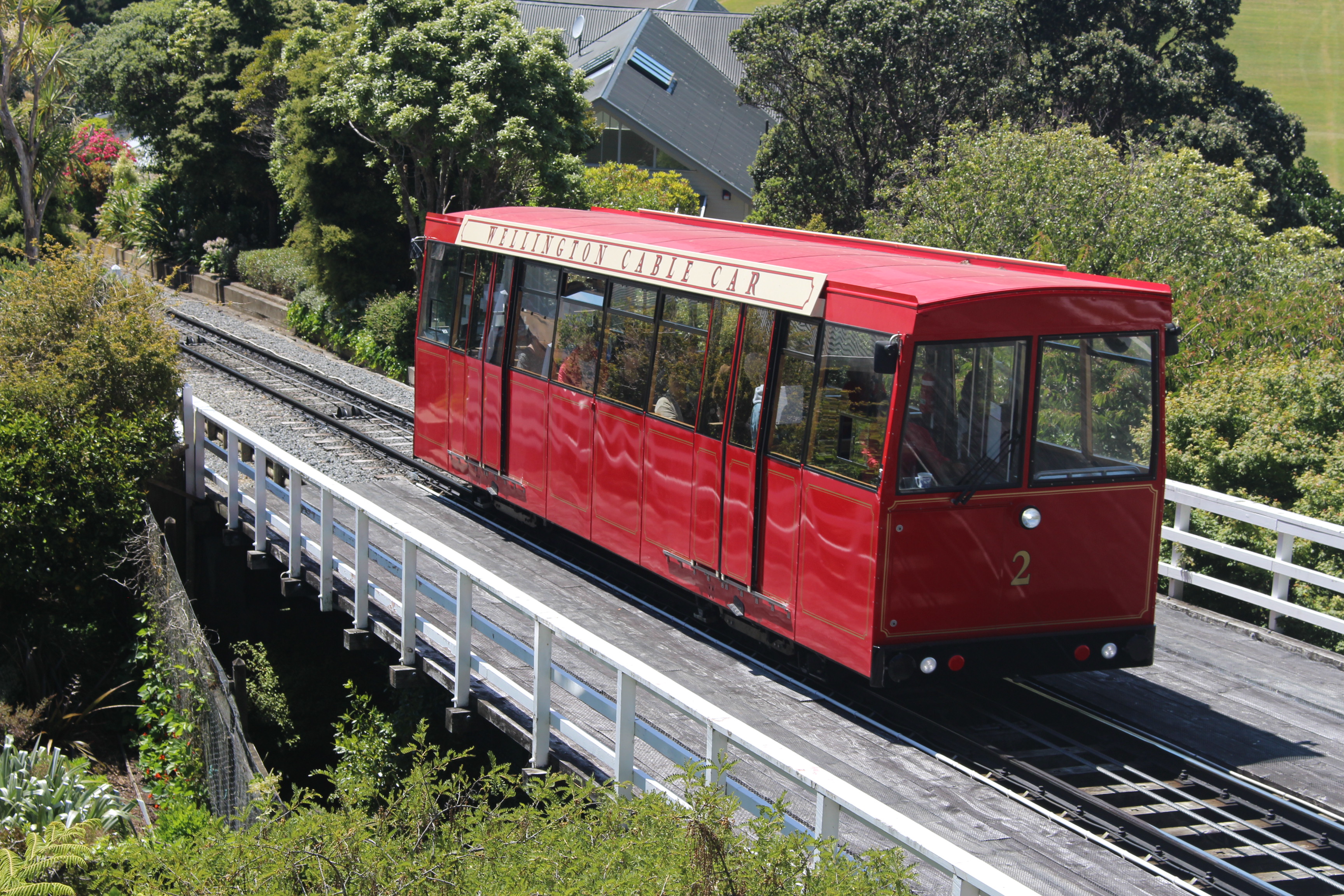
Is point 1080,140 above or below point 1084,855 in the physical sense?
above

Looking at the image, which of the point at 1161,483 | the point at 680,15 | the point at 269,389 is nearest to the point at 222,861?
the point at 1161,483

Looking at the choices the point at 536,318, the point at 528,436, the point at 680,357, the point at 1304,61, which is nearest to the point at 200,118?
the point at 536,318

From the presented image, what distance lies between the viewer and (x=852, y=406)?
8.25 m

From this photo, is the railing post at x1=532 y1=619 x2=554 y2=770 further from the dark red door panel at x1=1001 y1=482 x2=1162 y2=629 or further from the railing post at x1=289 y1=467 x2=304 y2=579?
the railing post at x1=289 y1=467 x2=304 y2=579

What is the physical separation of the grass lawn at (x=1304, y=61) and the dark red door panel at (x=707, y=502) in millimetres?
72605

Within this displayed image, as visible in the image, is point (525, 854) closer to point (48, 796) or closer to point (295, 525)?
point (48, 796)

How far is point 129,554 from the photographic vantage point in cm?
1283

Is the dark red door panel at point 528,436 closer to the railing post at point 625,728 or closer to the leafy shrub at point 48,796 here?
the leafy shrub at point 48,796

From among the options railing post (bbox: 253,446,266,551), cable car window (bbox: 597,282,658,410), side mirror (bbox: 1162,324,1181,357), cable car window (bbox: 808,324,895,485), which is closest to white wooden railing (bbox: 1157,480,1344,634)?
side mirror (bbox: 1162,324,1181,357)

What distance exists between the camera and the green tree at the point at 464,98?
23.5m

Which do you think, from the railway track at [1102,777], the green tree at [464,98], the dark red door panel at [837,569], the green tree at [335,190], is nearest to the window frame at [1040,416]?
the dark red door panel at [837,569]

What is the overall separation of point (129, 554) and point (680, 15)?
57007mm

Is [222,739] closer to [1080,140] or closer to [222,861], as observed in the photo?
[222,861]

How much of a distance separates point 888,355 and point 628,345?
3338 millimetres
